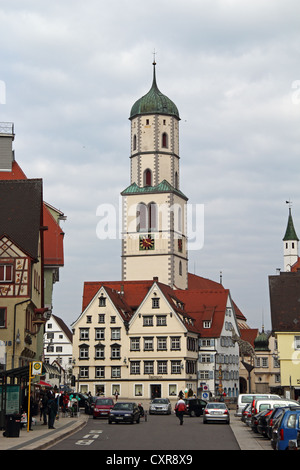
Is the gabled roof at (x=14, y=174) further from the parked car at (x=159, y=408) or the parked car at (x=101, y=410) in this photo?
the parked car at (x=159, y=408)

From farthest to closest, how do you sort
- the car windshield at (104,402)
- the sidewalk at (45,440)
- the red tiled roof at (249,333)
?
1. the red tiled roof at (249,333)
2. the car windshield at (104,402)
3. the sidewalk at (45,440)

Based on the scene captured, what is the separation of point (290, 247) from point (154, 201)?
74585mm

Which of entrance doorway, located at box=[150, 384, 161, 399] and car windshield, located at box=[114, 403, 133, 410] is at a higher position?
entrance doorway, located at box=[150, 384, 161, 399]

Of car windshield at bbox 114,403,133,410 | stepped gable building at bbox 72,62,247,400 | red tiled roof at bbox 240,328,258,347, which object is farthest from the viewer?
red tiled roof at bbox 240,328,258,347

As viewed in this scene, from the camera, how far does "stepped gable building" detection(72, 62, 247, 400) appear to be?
9288 cm

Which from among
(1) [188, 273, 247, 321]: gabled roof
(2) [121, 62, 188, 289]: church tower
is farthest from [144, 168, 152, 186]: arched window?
(1) [188, 273, 247, 321]: gabled roof

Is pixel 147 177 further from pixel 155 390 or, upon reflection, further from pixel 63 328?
pixel 155 390

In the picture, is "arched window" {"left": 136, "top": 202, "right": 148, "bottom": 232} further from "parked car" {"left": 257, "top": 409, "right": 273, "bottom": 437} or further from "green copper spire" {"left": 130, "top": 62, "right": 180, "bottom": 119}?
"parked car" {"left": 257, "top": 409, "right": 273, "bottom": 437}

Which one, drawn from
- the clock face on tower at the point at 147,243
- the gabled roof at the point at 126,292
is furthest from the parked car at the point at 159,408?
the clock face on tower at the point at 147,243

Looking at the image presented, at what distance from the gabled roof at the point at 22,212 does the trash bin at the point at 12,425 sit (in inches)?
812

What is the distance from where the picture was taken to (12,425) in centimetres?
3153

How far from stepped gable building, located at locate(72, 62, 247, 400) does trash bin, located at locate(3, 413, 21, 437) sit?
47019 mm

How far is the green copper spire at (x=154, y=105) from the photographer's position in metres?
127
